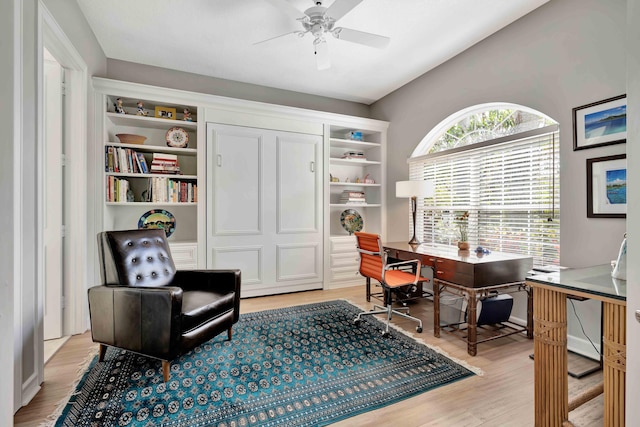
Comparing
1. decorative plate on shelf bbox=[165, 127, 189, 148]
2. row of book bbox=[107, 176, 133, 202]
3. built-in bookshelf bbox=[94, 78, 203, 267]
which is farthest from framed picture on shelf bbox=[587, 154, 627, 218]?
row of book bbox=[107, 176, 133, 202]

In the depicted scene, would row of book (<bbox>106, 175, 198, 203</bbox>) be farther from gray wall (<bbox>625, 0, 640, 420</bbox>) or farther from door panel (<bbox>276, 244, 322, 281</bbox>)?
gray wall (<bbox>625, 0, 640, 420</bbox>)

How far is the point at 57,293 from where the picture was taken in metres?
2.51

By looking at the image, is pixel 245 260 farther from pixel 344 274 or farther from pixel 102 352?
pixel 102 352

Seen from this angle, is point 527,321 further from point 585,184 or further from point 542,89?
point 542,89

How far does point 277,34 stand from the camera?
292 centimetres

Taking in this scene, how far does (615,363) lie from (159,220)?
153 inches

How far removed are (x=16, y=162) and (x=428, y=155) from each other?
3.65 metres

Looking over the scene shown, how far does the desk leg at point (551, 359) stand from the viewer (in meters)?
1.34

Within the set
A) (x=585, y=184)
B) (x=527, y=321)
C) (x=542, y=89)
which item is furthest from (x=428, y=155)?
(x=527, y=321)

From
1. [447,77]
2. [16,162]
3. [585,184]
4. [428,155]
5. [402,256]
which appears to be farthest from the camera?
[428,155]

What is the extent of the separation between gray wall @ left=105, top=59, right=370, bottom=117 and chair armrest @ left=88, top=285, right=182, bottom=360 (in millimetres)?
2624

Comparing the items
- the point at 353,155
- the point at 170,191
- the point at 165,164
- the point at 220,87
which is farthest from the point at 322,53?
the point at 170,191

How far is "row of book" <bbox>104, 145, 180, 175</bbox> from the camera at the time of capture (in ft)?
10.0

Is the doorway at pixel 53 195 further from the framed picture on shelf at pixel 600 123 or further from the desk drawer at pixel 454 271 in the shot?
the framed picture on shelf at pixel 600 123
